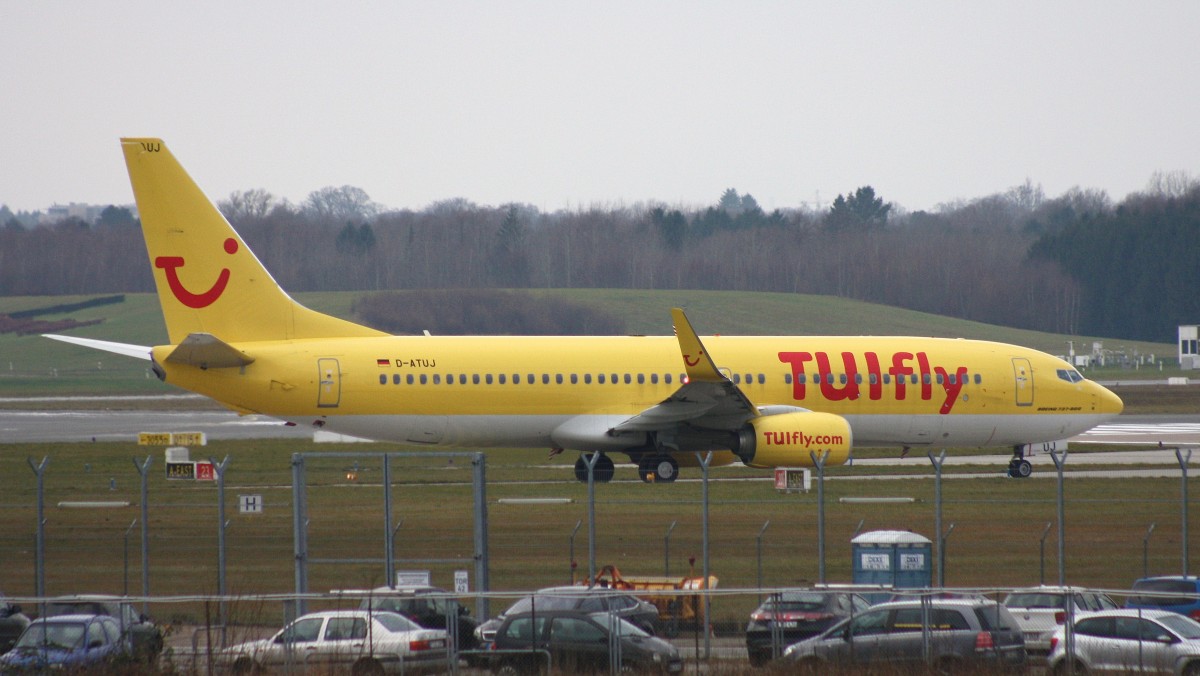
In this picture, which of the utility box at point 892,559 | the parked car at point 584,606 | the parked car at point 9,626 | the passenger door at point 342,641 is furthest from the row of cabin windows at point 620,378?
the passenger door at point 342,641

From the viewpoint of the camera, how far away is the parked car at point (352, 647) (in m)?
13.8

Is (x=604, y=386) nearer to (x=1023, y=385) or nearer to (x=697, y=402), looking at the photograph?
(x=697, y=402)

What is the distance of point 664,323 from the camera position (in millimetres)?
99562

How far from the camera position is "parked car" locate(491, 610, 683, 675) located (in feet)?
45.3

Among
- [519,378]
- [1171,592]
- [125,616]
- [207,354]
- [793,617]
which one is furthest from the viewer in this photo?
[519,378]

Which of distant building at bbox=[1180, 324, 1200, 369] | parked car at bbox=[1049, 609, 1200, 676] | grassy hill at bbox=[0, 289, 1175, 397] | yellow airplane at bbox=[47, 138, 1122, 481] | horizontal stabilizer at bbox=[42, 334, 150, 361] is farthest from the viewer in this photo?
grassy hill at bbox=[0, 289, 1175, 397]

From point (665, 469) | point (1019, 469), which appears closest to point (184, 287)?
point (665, 469)

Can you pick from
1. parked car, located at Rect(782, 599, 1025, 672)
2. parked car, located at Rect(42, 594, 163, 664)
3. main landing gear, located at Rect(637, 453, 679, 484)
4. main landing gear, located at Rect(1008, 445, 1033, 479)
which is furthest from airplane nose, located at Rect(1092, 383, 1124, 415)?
parked car, located at Rect(42, 594, 163, 664)

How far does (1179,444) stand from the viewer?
4047 centimetres

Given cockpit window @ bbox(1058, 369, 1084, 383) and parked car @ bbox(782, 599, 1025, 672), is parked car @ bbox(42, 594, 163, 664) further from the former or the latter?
cockpit window @ bbox(1058, 369, 1084, 383)

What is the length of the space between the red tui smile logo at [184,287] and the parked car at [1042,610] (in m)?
17.9

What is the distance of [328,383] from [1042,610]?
648 inches

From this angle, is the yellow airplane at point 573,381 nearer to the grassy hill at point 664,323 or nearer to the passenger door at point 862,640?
the passenger door at point 862,640

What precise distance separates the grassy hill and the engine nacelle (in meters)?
65.7
